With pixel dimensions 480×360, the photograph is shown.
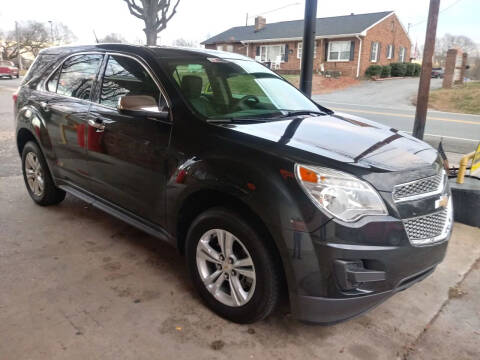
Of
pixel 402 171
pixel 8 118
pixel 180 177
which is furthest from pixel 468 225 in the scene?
pixel 8 118

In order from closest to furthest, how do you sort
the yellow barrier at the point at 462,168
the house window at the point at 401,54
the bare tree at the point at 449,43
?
the yellow barrier at the point at 462,168 < the house window at the point at 401,54 < the bare tree at the point at 449,43

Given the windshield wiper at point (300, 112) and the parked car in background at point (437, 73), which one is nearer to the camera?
the windshield wiper at point (300, 112)

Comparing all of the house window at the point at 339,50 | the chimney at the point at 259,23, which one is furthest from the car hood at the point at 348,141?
the chimney at the point at 259,23

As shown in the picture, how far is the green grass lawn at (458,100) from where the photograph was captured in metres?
18.4

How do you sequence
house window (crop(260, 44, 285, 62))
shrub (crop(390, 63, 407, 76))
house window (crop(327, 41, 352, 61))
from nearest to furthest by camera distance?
house window (crop(327, 41, 352, 61)) → shrub (crop(390, 63, 407, 76)) → house window (crop(260, 44, 285, 62))

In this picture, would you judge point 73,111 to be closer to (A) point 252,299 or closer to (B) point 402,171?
(A) point 252,299

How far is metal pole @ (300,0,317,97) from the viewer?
4.95 meters

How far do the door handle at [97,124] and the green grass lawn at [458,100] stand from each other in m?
18.2

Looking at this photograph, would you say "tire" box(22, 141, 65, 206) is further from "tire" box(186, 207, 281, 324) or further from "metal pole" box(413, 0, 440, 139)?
"metal pole" box(413, 0, 440, 139)

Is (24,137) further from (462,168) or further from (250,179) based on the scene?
(462,168)

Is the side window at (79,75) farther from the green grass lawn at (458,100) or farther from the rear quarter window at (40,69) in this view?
the green grass lawn at (458,100)

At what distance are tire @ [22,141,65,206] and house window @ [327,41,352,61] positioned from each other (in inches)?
1204

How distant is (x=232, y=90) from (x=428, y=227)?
1.84 m

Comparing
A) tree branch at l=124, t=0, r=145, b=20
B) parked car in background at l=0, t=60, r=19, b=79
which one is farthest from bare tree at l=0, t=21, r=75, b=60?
tree branch at l=124, t=0, r=145, b=20
